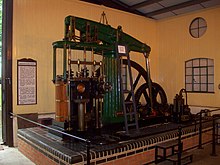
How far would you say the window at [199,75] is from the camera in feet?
22.7

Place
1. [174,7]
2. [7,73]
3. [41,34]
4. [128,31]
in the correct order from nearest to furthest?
[7,73], [41,34], [174,7], [128,31]

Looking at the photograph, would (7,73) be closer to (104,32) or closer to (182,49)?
(104,32)

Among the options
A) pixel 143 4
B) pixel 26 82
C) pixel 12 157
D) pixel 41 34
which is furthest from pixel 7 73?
pixel 143 4

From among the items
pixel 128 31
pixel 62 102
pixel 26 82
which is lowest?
pixel 62 102

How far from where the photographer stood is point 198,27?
721 centimetres

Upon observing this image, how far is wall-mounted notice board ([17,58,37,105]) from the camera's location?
5.60 meters

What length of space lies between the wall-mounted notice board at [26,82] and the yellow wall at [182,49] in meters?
4.30

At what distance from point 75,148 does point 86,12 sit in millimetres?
4318

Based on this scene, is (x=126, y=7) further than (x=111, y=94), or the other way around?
(x=126, y=7)

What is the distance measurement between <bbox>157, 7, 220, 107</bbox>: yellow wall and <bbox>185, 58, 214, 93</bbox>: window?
0.12 metres

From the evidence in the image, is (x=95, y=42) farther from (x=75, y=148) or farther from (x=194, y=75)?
(x=194, y=75)

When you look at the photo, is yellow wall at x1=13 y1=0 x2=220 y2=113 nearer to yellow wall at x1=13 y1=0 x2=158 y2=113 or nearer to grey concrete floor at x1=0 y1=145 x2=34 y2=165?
yellow wall at x1=13 y1=0 x2=158 y2=113

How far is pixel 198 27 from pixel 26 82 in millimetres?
4993

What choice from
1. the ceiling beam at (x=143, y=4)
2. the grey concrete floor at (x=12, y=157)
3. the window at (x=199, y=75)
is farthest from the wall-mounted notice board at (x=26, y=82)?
the window at (x=199, y=75)
